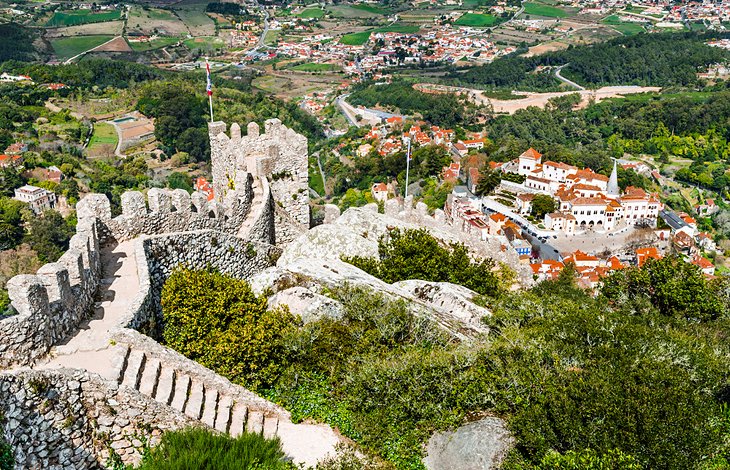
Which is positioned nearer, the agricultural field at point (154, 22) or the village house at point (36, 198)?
the village house at point (36, 198)

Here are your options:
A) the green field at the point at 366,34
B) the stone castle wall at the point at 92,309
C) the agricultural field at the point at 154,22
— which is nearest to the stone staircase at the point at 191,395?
the stone castle wall at the point at 92,309

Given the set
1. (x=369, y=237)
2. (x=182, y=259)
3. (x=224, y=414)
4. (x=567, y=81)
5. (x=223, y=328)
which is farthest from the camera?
(x=567, y=81)

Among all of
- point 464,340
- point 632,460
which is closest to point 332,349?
point 464,340

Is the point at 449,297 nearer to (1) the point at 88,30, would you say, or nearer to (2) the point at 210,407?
(2) the point at 210,407

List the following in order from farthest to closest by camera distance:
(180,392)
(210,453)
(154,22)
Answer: (154,22) → (180,392) → (210,453)

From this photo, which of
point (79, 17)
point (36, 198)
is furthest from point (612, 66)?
point (36, 198)

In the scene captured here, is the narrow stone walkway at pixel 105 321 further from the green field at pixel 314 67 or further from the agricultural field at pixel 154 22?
the agricultural field at pixel 154 22

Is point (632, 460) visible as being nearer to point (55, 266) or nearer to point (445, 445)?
point (445, 445)
